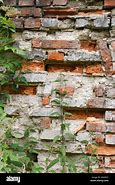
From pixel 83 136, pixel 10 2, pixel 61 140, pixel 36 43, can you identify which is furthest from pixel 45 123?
pixel 10 2

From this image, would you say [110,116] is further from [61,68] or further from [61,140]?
[61,68]

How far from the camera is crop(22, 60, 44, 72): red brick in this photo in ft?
9.03

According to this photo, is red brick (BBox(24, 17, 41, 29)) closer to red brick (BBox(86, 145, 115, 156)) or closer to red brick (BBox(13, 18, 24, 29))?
red brick (BBox(13, 18, 24, 29))

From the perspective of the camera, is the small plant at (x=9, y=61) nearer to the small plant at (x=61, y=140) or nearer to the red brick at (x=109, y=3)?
the small plant at (x=61, y=140)

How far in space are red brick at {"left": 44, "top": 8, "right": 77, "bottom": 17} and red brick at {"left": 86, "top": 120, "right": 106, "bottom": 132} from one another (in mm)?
835

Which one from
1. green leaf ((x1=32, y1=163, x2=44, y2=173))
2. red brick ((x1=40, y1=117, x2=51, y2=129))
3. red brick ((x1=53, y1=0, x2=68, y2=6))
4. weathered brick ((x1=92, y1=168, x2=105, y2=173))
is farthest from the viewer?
red brick ((x1=53, y1=0, x2=68, y2=6))

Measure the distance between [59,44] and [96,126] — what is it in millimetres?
670

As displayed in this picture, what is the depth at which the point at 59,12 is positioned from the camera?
2760 mm

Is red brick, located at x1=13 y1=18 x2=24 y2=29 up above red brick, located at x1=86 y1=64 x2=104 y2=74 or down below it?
above

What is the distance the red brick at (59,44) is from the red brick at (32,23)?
0.44 feet

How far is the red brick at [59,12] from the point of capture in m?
2.74

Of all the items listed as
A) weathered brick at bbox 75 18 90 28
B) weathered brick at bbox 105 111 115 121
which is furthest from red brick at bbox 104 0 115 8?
weathered brick at bbox 105 111 115 121

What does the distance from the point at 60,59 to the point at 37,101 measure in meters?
0.36
